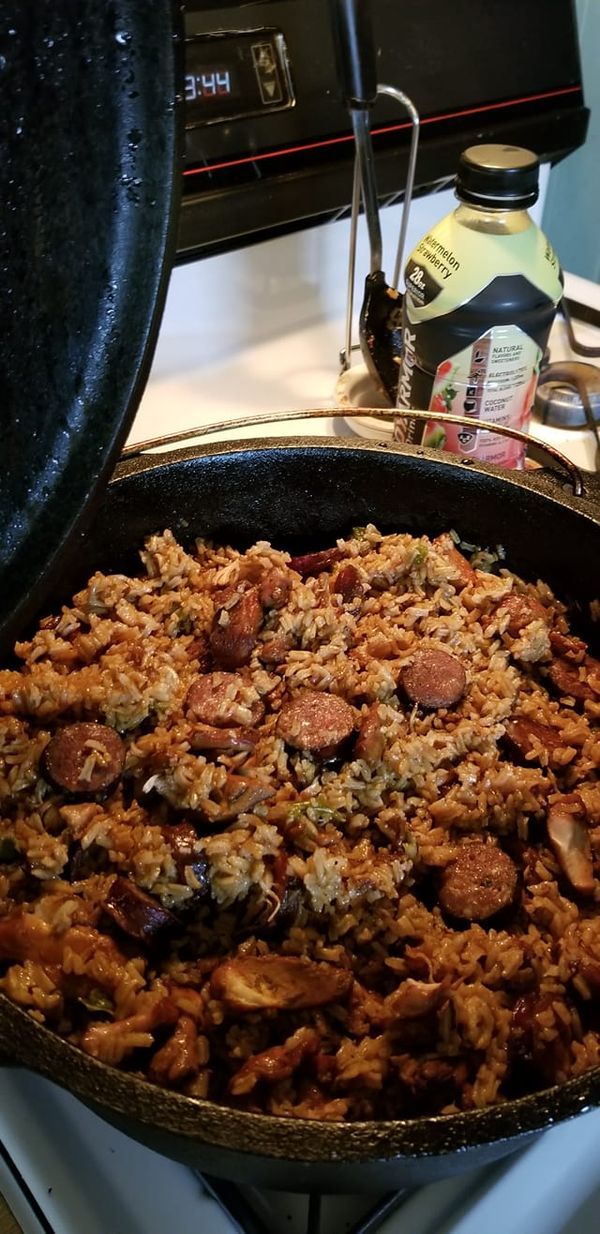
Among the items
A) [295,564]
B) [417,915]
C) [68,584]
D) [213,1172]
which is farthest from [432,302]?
[213,1172]

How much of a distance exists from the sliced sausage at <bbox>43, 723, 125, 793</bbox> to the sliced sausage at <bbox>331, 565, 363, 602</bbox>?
0.36 meters

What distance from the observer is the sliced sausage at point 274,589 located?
112 cm

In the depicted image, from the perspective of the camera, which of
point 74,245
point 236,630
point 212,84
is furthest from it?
point 212,84

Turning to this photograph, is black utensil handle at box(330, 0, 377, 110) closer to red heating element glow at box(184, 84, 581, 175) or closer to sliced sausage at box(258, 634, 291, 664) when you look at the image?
red heating element glow at box(184, 84, 581, 175)

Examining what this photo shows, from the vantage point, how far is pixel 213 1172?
67 cm

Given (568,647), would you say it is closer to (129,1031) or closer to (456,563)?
(456,563)

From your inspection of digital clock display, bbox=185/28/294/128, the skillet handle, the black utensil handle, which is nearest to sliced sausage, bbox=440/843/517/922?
the skillet handle

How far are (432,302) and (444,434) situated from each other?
0.61ft

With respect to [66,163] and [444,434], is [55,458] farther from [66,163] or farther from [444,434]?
[444,434]

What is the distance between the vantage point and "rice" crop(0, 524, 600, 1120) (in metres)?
0.76

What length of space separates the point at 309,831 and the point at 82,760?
25cm

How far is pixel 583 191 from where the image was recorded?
250 centimetres

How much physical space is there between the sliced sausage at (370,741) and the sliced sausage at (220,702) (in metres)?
0.13

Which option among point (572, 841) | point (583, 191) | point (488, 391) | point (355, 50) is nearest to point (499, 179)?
point (488, 391)
